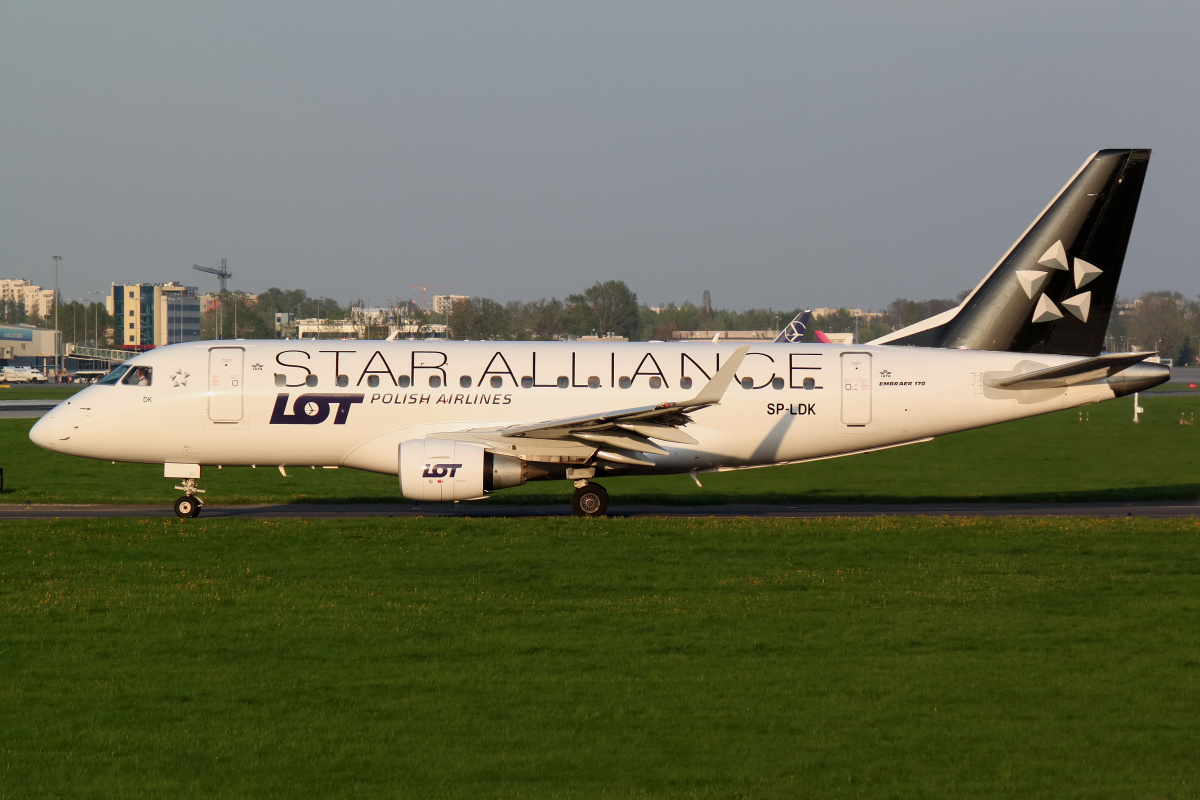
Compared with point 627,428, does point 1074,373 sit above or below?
above

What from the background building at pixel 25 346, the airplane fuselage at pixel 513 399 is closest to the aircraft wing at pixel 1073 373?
the airplane fuselage at pixel 513 399

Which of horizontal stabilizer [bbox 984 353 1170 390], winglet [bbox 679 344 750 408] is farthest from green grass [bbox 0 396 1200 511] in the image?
winglet [bbox 679 344 750 408]

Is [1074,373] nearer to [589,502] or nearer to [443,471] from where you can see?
[589,502]

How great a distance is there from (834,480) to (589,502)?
38.3 feet

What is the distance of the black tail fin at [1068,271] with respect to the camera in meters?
27.7

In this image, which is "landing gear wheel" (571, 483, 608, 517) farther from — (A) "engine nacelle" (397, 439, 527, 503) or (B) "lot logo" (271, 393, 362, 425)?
(B) "lot logo" (271, 393, 362, 425)

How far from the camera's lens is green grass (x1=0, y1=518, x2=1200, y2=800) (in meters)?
10.0

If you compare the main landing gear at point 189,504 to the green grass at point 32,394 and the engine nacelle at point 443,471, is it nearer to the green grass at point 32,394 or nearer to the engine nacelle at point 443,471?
the engine nacelle at point 443,471

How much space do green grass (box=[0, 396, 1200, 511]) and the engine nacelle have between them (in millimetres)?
6792

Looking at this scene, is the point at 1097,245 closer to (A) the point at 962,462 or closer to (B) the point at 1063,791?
(A) the point at 962,462

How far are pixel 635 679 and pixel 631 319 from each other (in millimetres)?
118663

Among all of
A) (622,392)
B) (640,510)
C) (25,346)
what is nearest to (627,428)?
(622,392)

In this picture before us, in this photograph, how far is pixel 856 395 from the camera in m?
27.5

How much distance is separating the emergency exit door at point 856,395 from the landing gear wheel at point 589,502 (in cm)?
606
